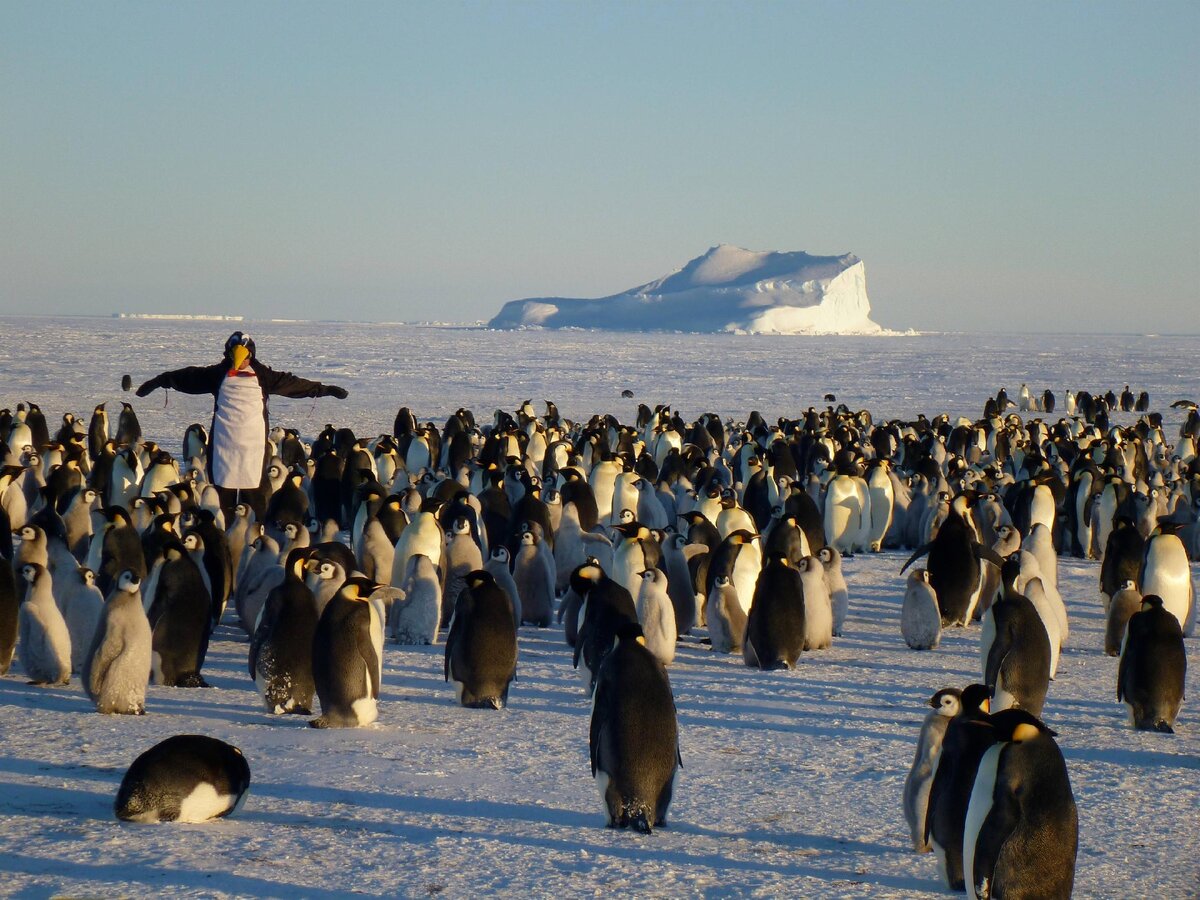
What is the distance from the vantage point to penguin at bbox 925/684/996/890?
3.68 m

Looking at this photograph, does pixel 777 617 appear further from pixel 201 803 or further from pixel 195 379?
pixel 195 379

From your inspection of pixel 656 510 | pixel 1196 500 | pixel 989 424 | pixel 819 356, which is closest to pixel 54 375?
pixel 989 424

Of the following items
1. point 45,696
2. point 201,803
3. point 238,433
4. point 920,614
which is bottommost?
point 45,696

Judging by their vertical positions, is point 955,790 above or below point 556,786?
above

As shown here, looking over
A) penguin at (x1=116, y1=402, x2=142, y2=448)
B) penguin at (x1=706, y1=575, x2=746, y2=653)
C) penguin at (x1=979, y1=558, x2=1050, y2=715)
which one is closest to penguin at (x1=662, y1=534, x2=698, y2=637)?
penguin at (x1=706, y1=575, x2=746, y2=653)

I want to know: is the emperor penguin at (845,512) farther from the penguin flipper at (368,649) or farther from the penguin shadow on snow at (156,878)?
the penguin shadow on snow at (156,878)

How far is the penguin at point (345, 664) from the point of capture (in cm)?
520

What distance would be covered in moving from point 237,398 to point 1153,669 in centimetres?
510

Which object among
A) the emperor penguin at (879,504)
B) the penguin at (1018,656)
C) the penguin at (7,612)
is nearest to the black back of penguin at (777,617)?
the penguin at (1018,656)

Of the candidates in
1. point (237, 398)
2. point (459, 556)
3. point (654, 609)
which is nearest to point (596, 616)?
point (654, 609)

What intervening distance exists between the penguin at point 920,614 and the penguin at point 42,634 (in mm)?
4109

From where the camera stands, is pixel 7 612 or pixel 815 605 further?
pixel 815 605

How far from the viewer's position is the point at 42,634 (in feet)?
18.7

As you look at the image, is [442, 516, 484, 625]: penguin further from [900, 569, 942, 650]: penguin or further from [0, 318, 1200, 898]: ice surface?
[900, 569, 942, 650]: penguin
